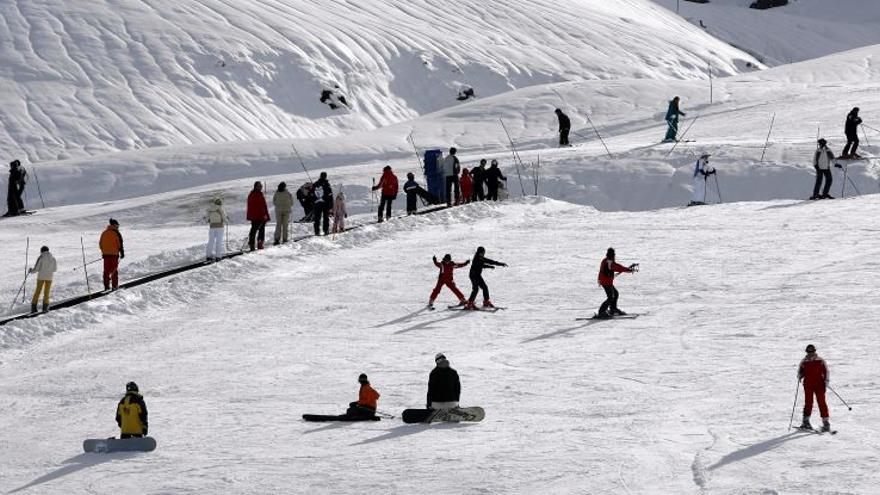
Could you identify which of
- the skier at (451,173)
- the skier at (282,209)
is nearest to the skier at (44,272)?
the skier at (282,209)

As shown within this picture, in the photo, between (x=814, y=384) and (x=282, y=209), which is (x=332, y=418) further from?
(x=282, y=209)

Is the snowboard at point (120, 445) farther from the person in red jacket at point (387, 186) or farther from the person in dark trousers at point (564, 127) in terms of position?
the person in dark trousers at point (564, 127)

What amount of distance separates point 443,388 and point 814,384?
155 inches

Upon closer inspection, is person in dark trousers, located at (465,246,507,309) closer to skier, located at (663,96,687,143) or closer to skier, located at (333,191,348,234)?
skier, located at (333,191,348,234)

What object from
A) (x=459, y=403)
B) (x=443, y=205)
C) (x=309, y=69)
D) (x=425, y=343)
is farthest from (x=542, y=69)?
(x=459, y=403)

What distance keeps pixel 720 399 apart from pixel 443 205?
16.6 m

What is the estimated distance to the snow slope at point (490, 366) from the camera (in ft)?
50.8

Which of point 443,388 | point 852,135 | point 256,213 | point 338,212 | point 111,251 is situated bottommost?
point 443,388

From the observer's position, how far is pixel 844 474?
1475 cm

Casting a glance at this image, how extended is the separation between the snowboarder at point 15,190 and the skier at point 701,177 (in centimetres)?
1550

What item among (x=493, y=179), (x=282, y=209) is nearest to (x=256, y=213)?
(x=282, y=209)

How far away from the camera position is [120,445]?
1664cm

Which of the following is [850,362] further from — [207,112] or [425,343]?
[207,112]

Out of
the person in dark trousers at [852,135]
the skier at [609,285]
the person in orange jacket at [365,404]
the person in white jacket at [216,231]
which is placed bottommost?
the person in orange jacket at [365,404]
